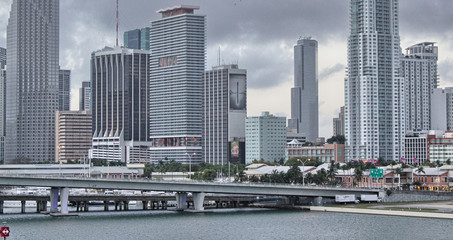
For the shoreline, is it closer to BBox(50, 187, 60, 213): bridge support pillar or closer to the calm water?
the calm water

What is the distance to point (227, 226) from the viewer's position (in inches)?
6235

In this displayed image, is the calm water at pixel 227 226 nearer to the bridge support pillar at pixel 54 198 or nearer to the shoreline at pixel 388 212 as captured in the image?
the bridge support pillar at pixel 54 198

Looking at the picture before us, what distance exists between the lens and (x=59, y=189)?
190 metres

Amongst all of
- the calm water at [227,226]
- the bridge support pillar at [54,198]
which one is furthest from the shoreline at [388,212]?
the bridge support pillar at [54,198]

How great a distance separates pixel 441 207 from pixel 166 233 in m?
73.4

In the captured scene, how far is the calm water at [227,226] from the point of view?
460 ft

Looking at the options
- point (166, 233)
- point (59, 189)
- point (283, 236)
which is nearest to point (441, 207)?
point (283, 236)

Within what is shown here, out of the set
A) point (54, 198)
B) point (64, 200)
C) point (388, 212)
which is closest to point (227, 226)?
point (388, 212)

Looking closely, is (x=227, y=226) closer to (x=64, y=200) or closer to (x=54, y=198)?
(x=64, y=200)

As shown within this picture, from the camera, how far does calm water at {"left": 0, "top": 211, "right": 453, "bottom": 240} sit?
140 m

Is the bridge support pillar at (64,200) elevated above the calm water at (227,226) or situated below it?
above

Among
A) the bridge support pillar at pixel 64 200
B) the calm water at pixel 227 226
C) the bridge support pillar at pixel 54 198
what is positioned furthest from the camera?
the bridge support pillar at pixel 54 198

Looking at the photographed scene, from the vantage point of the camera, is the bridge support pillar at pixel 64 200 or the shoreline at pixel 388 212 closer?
the shoreline at pixel 388 212

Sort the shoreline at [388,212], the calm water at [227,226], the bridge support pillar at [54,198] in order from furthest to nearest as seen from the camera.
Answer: the bridge support pillar at [54,198] < the shoreline at [388,212] < the calm water at [227,226]
